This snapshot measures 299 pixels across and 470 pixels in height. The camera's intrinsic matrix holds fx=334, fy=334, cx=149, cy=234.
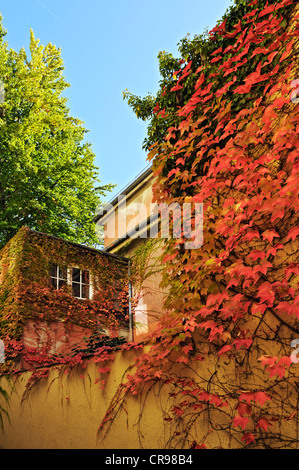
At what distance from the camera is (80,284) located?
9.20 m

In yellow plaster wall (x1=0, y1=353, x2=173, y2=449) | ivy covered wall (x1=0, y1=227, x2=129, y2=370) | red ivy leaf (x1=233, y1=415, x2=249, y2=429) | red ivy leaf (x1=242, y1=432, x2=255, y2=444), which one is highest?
ivy covered wall (x1=0, y1=227, x2=129, y2=370)

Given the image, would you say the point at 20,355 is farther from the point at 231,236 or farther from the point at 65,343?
the point at 231,236

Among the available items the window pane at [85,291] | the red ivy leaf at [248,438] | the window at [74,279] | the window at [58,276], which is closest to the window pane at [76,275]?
the window at [74,279]

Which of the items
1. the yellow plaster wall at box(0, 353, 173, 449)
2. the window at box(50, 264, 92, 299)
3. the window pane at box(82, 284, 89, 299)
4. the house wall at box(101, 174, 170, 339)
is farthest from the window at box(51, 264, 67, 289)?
the yellow plaster wall at box(0, 353, 173, 449)

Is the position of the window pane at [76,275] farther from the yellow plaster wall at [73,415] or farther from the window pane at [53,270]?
the yellow plaster wall at [73,415]

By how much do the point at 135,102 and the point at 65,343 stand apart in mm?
5689

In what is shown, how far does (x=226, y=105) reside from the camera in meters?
3.15

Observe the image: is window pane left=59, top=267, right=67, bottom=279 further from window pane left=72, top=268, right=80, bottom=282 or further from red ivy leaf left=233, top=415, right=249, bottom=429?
red ivy leaf left=233, top=415, right=249, bottom=429

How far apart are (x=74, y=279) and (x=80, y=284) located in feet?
0.71

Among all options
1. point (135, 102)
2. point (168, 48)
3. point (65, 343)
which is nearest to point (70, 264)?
point (65, 343)

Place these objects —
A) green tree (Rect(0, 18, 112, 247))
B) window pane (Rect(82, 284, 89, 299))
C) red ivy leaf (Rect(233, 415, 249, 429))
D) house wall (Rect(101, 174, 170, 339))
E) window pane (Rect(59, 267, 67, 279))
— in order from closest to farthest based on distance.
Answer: red ivy leaf (Rect(233, 415, 249, 429)) < house wall (Rect(101, 174, 170, 339)) < window pane (Rect(59, 267, 67, 279)) < window pane (Rect(82, 284, 89, 299)) < green tree (Rect(0, 18, 112, 247))

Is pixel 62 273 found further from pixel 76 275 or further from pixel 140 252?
pixel 140 252

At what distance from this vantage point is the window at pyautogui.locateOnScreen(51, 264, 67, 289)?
28.2ft

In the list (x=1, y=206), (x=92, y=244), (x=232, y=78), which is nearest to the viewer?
(x=232, y=78)
